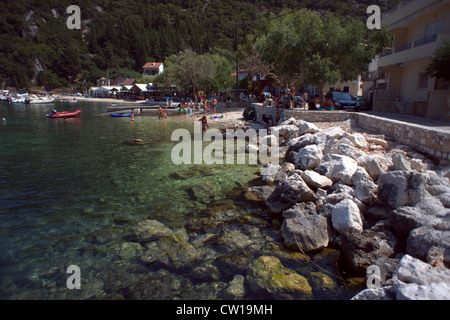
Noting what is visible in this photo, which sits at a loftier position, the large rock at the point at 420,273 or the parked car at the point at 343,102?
the parked car at the point at 343,102

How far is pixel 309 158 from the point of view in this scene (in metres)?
10.8

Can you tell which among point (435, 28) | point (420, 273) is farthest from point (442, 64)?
point (420, 273)

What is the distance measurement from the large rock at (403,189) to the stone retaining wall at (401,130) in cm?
277

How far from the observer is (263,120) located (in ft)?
80.9

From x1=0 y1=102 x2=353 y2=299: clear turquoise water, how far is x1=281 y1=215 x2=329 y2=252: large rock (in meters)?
0.49

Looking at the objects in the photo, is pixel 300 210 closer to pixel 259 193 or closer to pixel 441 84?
pixel 259 193

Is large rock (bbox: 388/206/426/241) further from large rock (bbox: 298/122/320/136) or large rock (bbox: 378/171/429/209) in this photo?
large rock (bbox: 298/122/320/136)

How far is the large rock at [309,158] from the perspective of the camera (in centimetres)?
1073

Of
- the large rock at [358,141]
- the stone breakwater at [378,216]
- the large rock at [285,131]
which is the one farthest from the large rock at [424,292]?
the large rock at [285,131]

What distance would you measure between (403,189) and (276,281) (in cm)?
404

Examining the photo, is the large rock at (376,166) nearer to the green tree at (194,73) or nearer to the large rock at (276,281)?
the large rock at (276,281)

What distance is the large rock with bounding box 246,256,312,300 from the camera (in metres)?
5.22
